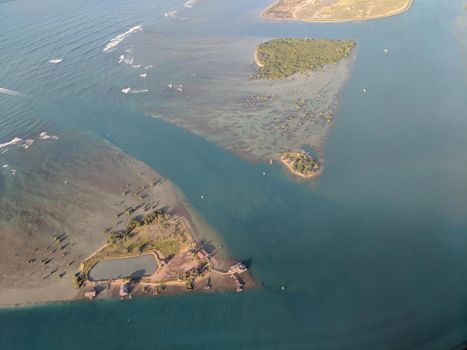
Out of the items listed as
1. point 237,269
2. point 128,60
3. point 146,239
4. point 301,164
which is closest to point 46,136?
point 128,60

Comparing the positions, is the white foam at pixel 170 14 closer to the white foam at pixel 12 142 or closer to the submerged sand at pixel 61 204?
the submerged sand at pixel 61 204

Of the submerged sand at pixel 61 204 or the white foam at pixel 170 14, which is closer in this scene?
the submerged sand at pixel 61 204

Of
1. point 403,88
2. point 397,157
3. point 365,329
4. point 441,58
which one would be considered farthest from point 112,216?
point 441,58

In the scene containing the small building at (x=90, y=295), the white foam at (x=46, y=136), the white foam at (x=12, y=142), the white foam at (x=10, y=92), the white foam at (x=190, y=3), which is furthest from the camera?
the white foam at (x=190, y=3)

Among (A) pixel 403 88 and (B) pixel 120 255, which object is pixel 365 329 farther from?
(A) pixel 403 88

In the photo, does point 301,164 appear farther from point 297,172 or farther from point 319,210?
point 319,210

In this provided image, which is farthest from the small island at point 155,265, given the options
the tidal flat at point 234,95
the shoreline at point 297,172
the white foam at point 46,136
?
the white foam at point 46,136
